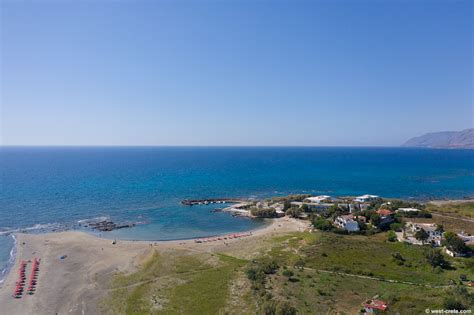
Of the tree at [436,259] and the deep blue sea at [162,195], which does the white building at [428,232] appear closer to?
the tree at [436,259]

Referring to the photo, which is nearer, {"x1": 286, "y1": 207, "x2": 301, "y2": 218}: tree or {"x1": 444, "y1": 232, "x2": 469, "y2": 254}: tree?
{"x1": 444, "y1": 232, "x2": 469, "y2": 254}: tree

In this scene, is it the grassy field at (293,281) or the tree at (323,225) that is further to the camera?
the tree at (323,225)

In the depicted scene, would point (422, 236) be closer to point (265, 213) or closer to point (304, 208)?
point (304, 208)

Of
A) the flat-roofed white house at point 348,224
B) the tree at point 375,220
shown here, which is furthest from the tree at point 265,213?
the tree at point 375,220

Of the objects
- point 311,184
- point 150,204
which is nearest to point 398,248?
point 150,204

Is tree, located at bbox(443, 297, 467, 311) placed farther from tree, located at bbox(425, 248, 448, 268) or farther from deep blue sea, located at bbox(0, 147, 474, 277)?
deep blue sea, located at bbox(0, 147, 474, 277)

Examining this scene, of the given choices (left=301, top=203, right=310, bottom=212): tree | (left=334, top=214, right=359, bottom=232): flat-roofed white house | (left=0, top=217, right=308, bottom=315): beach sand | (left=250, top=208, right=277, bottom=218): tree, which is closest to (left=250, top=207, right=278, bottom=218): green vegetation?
(left=250, top=208, right=277, bottom=218): tree

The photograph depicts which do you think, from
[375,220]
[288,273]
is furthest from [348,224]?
[288,273]

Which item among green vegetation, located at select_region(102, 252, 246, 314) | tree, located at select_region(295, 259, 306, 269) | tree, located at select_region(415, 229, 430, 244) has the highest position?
tree, located at select_region(415, 229, 430, 244)
